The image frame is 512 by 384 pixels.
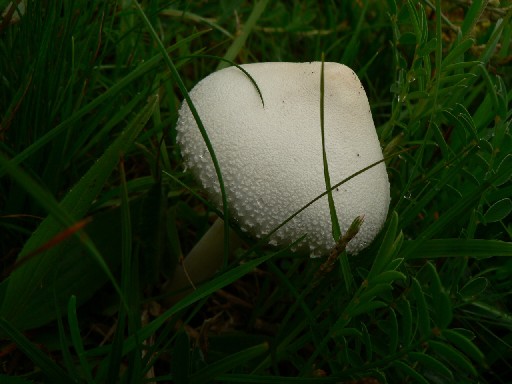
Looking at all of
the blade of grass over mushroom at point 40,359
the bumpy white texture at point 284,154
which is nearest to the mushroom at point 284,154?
the bumpy white texture at point 284,154

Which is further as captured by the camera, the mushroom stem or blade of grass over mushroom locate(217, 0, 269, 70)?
blade of grass over mushroom locate(217, 0, 269, 70)

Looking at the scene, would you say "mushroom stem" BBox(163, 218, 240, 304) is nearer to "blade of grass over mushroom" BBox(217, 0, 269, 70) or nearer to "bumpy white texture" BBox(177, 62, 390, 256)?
"bumpy white texture" BBox(177, 62, 390, 256)

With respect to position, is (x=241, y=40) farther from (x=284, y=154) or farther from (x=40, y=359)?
(x=40, y=359)

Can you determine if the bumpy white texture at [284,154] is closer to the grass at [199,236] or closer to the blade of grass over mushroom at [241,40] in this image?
the grass at [199,236]

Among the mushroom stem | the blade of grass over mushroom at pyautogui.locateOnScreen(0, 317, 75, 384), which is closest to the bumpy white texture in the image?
the mushroom stem

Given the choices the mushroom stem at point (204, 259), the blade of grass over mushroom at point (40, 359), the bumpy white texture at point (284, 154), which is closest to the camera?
the blade of grass over mushroom at point (40, 359)

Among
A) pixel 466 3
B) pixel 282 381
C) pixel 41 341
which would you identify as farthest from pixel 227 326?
pixel 466 3

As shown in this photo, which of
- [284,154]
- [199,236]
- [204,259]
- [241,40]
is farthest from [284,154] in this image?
[241,40]
